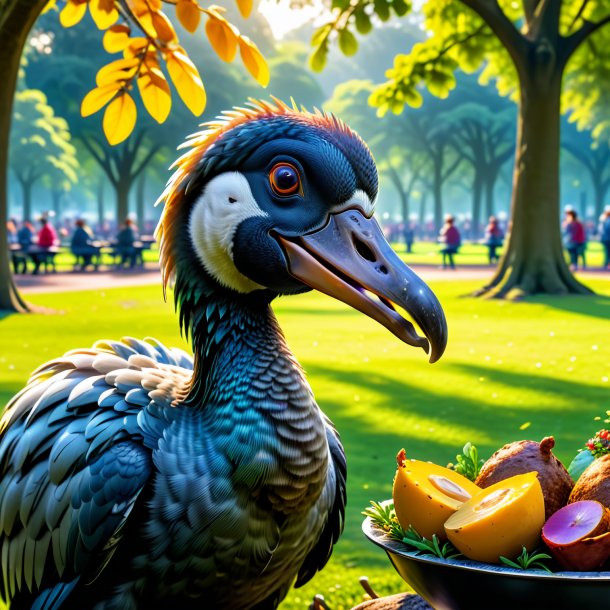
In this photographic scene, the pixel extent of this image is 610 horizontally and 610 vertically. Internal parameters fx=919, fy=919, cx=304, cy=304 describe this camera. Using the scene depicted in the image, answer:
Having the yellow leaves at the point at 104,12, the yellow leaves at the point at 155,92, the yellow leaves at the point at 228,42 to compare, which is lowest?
the yellow leaves at the point at 155,92

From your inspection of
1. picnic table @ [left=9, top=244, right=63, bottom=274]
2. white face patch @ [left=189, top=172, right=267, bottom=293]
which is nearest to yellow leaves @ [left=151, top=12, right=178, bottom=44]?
white face patch @ [left=189, top=172, right=267, bottom=293]

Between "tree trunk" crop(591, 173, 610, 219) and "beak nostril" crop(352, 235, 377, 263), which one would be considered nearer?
"beak nostril" crop(352, 235, 377, 263)

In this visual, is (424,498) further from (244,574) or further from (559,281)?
(559,281)

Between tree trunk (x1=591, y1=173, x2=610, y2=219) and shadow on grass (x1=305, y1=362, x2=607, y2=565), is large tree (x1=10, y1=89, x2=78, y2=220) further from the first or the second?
shadow on grass (x1=305, y1=362, x2=607, y2=565)

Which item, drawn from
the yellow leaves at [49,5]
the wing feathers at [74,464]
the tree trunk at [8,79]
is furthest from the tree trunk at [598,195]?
the wing feathers at [74,464]

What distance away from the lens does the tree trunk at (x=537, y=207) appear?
57.7 ft

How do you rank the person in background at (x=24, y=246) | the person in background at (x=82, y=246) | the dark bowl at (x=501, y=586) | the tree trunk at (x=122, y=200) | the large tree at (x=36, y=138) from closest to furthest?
1. the dark bowl at (x=501, y=586)
2. the person in background at (x=24, y=246)
3. the person in background at (x=82, y=246)
4. the tree trunk at (x=122, y=200)
5. the large tree at (x=36, y=138)

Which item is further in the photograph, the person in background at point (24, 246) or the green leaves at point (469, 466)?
the person in background at point (24, 246)

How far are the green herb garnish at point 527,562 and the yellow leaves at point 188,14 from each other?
2.59m

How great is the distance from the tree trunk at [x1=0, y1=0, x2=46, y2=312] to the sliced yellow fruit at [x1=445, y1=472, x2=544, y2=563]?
8679 mm

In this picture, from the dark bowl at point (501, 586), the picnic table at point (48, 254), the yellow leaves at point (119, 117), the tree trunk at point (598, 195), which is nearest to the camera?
the dark bowl at point (501, 586)

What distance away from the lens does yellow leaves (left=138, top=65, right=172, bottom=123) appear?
158 inches

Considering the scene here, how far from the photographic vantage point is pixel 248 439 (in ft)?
8.51

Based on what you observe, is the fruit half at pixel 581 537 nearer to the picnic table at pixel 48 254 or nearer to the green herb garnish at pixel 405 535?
the green herb garnish at pixel 405 535
